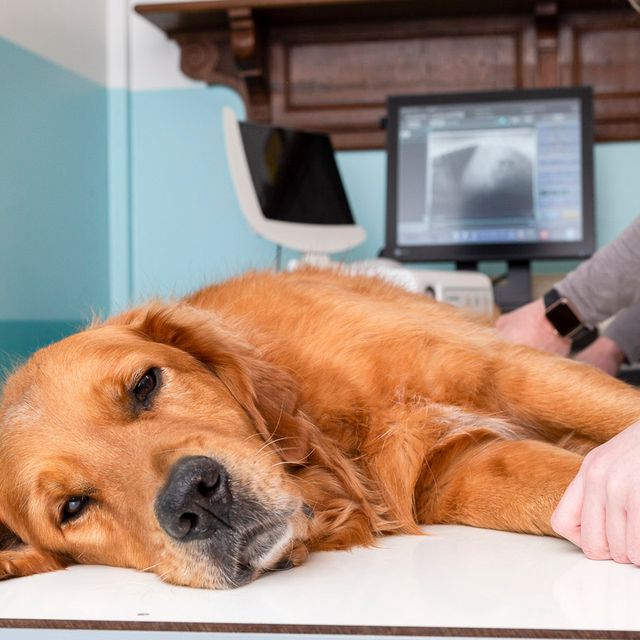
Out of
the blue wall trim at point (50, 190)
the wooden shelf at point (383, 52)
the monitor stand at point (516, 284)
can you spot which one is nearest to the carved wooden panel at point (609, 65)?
the wooden shelf at point (383, 52)

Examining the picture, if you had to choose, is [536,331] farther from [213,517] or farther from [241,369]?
[213,517]

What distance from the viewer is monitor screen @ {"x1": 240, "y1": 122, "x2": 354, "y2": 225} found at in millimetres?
3135

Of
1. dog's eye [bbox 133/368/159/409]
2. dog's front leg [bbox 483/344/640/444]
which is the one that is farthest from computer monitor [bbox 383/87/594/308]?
dog's eye [bbox 133/368/159/409]

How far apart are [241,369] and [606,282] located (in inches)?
42.1

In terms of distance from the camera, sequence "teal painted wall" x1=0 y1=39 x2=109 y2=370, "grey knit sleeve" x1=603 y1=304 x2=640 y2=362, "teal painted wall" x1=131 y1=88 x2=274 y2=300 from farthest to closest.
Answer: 1. "teal painted wall" x1=131 y1=88 x2=274 y2=300
2. "teal painted wall" x1=0 y1=39 x2=109 y2=370
3. "grey knit sleeve" x1=603 y1=304 x2=640 y2=362

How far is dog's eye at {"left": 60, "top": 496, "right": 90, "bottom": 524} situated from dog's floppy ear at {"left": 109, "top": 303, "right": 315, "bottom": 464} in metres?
0.23

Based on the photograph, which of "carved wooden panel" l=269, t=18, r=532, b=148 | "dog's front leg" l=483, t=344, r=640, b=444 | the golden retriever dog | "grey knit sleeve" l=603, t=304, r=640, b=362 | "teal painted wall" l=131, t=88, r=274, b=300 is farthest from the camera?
"teal painted wall" l=131, t=88, r=274, b=300

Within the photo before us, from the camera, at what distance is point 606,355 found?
2.30 m

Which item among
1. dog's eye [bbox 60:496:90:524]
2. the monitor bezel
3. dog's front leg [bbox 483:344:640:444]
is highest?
the monitor bezel

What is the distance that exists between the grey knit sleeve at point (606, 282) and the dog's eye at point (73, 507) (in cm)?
125

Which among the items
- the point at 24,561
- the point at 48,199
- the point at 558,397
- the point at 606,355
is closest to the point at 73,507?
the point at 24,561

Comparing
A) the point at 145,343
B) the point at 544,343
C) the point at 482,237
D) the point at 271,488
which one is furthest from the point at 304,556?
the point at 482,237

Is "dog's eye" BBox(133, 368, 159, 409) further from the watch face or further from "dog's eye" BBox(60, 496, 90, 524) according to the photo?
the watch face

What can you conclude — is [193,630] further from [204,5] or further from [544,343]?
[204,5]
